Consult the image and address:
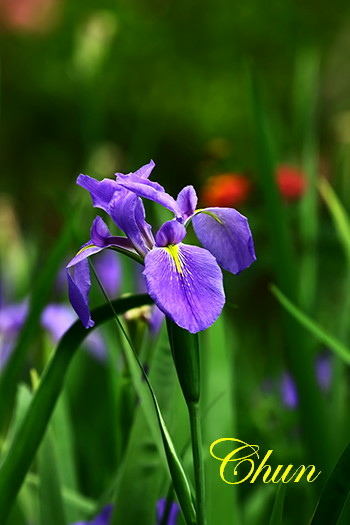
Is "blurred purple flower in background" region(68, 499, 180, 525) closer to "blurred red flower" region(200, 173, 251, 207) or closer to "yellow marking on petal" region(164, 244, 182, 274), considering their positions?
"yellow marking on petal" region(164, 244, 182, 274)

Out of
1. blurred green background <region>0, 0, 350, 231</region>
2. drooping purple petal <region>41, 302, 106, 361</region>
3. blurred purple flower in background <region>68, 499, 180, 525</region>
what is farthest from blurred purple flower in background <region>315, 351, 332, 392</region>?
blurred green background <region>0, 0, 350, 231</region>

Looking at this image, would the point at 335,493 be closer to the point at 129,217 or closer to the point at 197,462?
the point at 197,462

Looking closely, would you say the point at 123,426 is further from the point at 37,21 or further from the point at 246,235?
the point at 37,21

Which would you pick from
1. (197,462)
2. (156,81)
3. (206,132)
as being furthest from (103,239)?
(156,81)

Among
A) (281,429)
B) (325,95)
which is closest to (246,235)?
(281,429)

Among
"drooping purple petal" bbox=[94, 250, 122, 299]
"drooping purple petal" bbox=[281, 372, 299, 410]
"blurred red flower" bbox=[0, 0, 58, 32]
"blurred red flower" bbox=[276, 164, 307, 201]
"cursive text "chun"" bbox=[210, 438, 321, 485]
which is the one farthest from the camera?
"blurred red flower" bbox=[0, 0, 58, 32]

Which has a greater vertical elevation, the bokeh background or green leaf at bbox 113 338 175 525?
the bokeh background

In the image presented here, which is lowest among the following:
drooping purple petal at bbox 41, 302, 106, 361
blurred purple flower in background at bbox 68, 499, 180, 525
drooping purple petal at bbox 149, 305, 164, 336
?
blurred purple flower in background at bbox 68, 499, 180, 525
